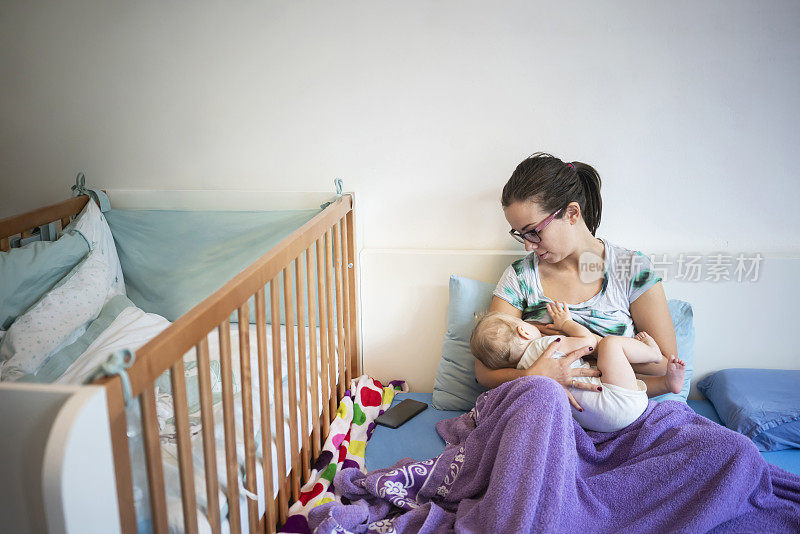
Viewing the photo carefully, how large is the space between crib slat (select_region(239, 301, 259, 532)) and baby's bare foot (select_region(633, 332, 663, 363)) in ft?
3.55

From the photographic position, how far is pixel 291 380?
1.52 m

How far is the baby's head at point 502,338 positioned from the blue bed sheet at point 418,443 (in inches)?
13.6

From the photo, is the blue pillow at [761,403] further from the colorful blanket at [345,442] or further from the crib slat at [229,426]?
the crib slat at [229,426]

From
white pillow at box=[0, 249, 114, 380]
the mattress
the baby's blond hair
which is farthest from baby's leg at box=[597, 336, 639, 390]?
white pillow at box=[0, 249, 114, 380]

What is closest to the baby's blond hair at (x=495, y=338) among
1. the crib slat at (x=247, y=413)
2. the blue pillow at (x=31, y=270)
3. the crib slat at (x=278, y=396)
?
the crib slat at (x=278, y=396)

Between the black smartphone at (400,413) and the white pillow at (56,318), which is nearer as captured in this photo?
the white pillow at (56,318)

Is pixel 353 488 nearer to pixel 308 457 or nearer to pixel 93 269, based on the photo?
pixel 308 457

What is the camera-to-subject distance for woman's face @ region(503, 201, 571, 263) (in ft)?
5.72

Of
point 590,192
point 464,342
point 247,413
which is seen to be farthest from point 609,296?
point 247,413

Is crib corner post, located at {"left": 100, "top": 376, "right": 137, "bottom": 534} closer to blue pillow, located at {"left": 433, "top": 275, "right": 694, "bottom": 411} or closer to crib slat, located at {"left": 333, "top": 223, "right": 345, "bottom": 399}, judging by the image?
crib slat, located at {"left": 333, "top": 223, "right": 345, "bottom": 399}

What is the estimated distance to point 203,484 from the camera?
3.95 ft

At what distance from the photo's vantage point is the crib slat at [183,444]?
1.00 metres

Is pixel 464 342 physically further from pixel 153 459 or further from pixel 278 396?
pixel 153 459

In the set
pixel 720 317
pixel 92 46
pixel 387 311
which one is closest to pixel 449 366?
pixel 387 311
